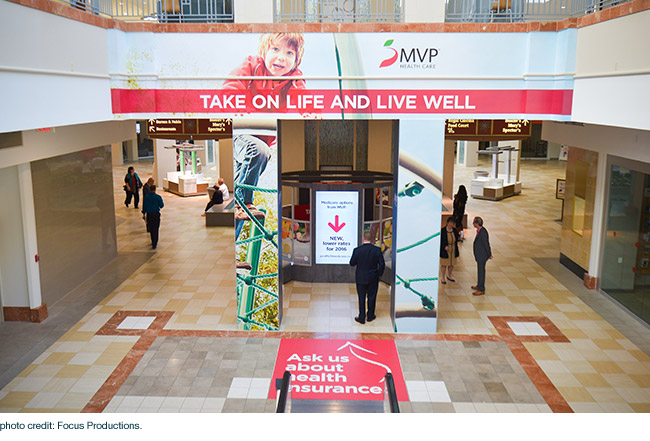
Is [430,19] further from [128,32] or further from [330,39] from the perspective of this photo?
[128,32]

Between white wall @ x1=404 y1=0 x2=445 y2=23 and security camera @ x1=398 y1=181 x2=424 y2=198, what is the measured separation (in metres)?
2.75

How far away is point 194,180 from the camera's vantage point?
23.5 m

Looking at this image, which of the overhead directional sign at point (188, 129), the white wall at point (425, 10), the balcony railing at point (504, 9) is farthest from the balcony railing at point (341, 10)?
the overhead directional sign at point (188, 129)

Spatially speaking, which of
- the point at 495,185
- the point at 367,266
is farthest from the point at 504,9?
the point at 495,185

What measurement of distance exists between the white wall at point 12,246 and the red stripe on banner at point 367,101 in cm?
241

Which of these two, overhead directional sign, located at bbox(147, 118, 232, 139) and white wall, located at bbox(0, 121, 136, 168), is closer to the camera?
white wall, located at bbox(0, 121, 136, 168)

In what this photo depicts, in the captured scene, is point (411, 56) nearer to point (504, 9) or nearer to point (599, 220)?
point (504, 9)

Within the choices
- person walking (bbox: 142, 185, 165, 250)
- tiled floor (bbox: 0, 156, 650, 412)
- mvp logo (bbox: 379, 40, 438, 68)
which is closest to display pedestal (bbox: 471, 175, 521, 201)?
tiled floor (bbox: 0, 156, 650, 412)

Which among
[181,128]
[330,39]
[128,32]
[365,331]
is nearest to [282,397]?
[365,331]

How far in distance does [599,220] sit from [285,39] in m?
7.33

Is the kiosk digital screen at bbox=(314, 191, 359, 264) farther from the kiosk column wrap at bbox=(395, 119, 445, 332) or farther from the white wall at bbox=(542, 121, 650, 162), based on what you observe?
the white wall at bbox=(542, 121, 650, 162)

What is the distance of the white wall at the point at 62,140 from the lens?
9.05m

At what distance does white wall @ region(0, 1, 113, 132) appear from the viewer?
20.0ft

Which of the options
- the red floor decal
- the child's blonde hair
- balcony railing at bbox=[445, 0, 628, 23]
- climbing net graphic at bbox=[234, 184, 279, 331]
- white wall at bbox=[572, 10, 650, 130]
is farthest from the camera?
climbing net graphic at bbox=[234, 184, 279, 331]
